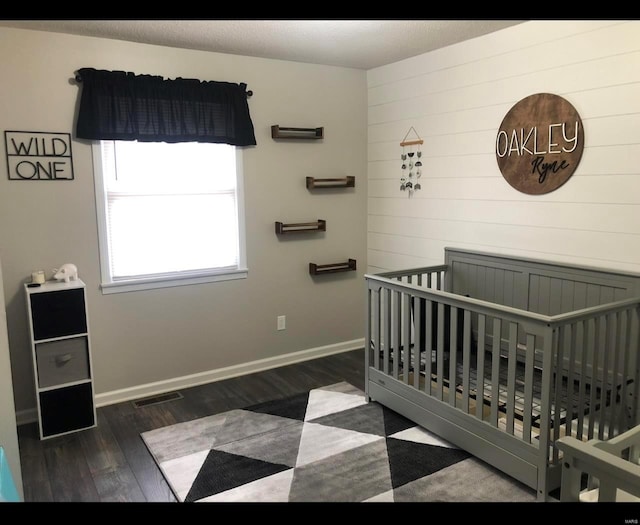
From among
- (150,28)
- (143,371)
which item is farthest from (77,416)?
(150,28)

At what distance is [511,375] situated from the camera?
7.80 feet

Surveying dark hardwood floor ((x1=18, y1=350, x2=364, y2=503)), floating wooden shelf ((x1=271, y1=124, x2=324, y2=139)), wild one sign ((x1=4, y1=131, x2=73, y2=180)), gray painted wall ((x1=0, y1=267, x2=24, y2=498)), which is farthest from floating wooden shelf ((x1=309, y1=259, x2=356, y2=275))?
gray painted wall ((x1=0, y1=267, x2=24, y2=498))

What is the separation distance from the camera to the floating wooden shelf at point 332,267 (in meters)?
4.21

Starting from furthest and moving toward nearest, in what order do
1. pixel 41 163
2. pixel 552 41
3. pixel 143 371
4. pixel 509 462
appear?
1. pixel 143 371
2. pixel 41 163
3. pixel 552 41
4. pixel 509 462

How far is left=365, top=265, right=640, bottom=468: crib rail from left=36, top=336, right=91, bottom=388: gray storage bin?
1.76 m

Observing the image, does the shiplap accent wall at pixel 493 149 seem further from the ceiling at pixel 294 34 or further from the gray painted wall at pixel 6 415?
the gray painted wall at pixel 6 415

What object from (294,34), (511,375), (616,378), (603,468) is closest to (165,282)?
(294,34)

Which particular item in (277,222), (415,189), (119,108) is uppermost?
(119,108)

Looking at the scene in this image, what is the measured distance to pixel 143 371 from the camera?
3.61 metres

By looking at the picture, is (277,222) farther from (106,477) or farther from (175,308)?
(106,477)

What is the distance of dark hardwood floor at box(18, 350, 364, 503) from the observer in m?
2.46

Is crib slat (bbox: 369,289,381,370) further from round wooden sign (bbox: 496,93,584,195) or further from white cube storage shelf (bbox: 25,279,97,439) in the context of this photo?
white cube storage shelf (bbox: 25,279,97,439)

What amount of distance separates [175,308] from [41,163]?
1.28 meters

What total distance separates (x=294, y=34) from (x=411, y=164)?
135 centimetres
